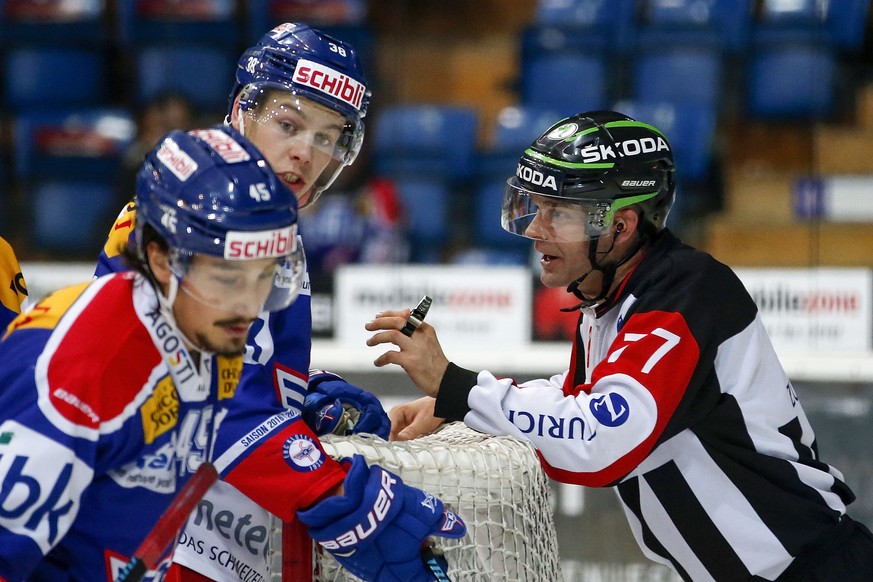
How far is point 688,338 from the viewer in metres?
1.89

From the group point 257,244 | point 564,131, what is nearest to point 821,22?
point 564,131

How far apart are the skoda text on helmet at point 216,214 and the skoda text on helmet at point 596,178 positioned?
2.60ft

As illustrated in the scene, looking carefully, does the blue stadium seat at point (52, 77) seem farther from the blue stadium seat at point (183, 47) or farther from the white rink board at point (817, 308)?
the white rink board at point (817, 308)

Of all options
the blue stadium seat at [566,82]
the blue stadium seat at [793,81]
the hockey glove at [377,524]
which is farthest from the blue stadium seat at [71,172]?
the hockey glove at [377,524]

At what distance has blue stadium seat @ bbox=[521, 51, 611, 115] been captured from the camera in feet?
14.3

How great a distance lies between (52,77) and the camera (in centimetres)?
455

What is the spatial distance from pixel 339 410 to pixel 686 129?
2681 millimetres

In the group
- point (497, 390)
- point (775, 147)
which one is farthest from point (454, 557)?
point (775, 147)

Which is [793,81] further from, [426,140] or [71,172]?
[71,172]

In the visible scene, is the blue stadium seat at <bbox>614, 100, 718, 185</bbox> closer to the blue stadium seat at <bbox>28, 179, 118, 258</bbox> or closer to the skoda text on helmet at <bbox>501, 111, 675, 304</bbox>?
the blue stadium seat at <bbox>28, 179, 118, 258</bbox>

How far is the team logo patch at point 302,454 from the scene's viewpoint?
5.18ft

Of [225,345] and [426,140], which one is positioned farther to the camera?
[426,140]

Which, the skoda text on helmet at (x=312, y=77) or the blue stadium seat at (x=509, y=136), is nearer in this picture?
the skoda text on helmet at (x=312, y=77)

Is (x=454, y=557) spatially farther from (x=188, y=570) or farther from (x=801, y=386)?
(x=801, y=386)
